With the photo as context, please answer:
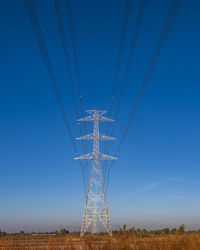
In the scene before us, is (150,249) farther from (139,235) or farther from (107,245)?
(107,245)

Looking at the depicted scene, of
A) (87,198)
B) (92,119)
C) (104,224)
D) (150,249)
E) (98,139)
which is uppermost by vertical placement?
(92,119)

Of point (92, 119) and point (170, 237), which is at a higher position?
point (92, 119)

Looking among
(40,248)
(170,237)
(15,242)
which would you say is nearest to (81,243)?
(40,248)

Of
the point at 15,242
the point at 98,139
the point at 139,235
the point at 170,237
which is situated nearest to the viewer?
the point at 15,242

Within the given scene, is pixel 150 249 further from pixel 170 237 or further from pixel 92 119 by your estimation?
pixel 92 119

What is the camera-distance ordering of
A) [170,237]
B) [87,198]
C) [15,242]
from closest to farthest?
[15,242]
[170,237]
[87,198]

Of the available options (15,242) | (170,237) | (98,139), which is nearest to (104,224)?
(98,139)

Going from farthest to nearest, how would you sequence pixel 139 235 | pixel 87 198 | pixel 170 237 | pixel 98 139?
pixel 98 139 → pixel 87 198 → pixel 170 237 → pixel 139 235

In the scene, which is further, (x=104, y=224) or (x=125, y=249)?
(x=104, y=224)

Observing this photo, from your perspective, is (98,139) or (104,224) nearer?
(104,224)
